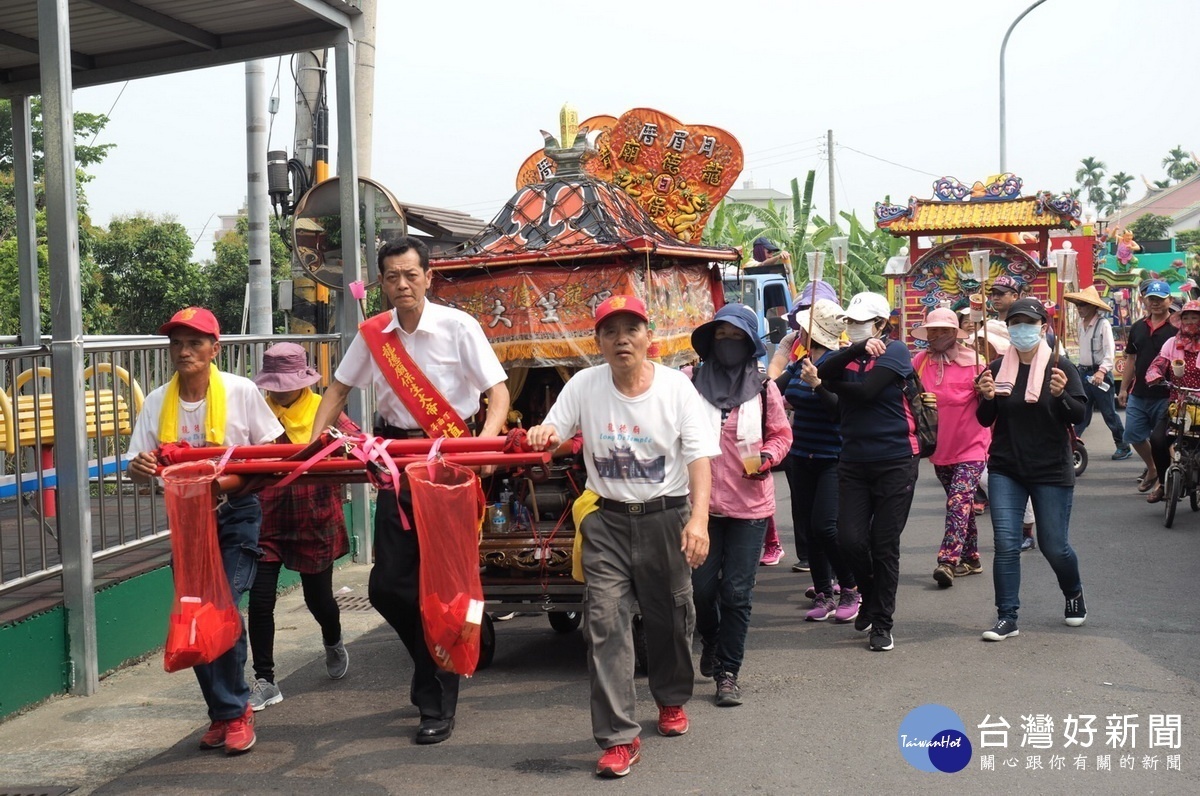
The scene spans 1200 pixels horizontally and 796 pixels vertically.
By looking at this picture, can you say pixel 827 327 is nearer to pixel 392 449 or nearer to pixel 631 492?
pixel 631 492

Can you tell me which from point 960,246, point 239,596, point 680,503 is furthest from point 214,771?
point 960,246


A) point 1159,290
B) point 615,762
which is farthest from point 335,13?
point 1159,290

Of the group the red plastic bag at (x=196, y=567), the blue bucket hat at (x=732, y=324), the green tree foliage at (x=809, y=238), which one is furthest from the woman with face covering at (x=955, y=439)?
the green tree foliage at (x=809, y=238)

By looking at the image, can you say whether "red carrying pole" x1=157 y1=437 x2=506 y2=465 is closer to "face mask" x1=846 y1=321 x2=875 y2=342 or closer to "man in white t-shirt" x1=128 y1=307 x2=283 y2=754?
"man in white t-shirt" x1=128 y1=307 x2=283 y2=754

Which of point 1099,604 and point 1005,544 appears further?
point 1099,604

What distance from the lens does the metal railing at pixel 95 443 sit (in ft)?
21.8

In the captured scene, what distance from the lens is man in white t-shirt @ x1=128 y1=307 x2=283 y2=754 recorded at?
535 centimetres

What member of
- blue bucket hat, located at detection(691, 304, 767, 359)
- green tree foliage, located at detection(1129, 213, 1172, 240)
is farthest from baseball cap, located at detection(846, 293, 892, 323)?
green tree foliage, located at detection(1129, 213, 1172, 240)

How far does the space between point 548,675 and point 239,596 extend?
1812 millimetres

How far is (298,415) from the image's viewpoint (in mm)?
6605

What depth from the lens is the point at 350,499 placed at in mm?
9938

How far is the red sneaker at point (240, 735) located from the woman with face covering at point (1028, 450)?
3933mm

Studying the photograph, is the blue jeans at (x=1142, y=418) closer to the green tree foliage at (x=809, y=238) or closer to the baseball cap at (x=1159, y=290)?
the baseball cap at (x=1159, y=290)

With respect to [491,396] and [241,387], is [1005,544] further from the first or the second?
[241,387]
